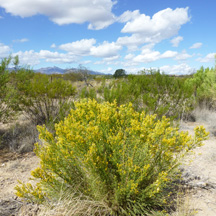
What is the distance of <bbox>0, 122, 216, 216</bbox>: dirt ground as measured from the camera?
2.62 meters

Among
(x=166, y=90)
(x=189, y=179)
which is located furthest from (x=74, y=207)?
(x=166, y=90)

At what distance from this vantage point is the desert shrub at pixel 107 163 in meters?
2.21

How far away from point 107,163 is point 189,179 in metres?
1.82

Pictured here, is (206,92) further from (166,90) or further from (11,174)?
(11,174)

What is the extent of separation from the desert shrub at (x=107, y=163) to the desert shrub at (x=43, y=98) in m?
3.34

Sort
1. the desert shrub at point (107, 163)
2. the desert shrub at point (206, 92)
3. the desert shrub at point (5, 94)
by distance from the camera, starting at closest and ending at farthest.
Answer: the desert shrub at point (107, 163) < the desert shrub at point (5, 94) < the desert shrub at point (206, 92)

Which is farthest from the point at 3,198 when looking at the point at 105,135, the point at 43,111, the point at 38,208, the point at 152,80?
the point at 152,80

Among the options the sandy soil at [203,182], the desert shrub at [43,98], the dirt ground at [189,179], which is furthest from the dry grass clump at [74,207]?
the desert shrub at [43,98]

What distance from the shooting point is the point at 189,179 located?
11.0ft

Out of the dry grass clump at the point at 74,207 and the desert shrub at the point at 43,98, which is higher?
the desert shrub at the point at 43,98

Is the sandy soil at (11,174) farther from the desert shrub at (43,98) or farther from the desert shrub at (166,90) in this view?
the desert shrub at (166,90)

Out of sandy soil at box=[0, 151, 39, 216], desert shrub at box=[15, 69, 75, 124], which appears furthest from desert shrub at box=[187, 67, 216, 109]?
sandy soil at box=[0, 151, 39, 216]

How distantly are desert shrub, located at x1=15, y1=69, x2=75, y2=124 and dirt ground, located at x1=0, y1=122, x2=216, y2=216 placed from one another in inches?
68.5

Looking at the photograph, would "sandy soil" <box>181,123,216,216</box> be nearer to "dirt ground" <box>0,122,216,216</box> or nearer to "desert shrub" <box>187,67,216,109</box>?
"dirt ground" <box>0,122,216,216</box>
